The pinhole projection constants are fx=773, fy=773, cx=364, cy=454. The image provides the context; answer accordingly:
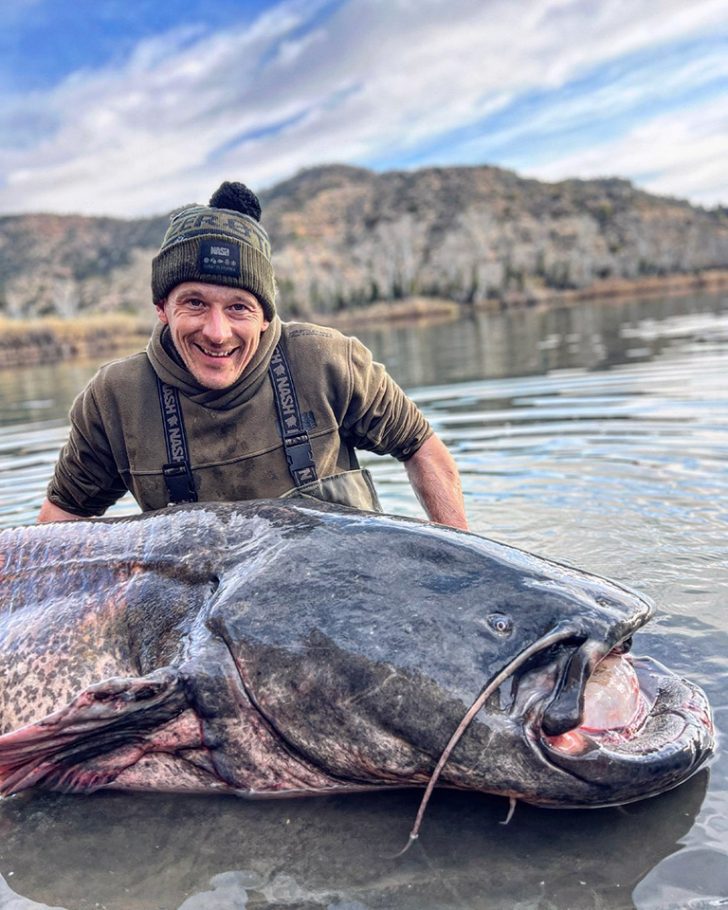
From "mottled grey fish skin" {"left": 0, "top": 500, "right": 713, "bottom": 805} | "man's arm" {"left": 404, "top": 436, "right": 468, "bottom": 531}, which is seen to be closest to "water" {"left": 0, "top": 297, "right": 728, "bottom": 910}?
"mottled grey fish skin" {"left": 0, "top": 500, "right": 713, "bottom": 805}

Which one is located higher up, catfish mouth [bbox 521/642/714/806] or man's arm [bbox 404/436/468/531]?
man's arm [bbox 404/436/468/531]

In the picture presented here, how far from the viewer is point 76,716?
7.16ft

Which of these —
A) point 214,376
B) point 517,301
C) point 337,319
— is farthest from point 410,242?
point 214,376

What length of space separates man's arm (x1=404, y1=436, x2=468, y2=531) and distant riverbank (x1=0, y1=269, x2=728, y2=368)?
34.0m

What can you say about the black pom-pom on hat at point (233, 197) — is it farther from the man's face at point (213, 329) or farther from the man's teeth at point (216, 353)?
the man's teeth at point (216, 353)

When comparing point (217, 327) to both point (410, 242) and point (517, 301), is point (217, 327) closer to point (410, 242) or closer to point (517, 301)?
point (517, 301)

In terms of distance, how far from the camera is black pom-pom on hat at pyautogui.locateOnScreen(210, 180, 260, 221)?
3596mm

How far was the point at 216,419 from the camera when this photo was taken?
350 centimetres

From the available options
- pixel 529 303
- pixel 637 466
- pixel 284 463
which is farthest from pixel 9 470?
pixel 529 303

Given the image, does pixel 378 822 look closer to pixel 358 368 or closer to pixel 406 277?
pixel 358 368

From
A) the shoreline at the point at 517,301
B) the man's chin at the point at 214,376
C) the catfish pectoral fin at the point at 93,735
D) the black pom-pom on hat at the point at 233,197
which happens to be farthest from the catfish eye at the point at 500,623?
the shoreline at the point at 517,301

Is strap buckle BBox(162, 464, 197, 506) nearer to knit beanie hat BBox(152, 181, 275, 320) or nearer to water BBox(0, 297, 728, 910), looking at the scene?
knit beanie hat BBox(152, 181, 275, 320)

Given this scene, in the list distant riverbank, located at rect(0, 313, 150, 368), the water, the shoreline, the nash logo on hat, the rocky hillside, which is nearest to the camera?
the water

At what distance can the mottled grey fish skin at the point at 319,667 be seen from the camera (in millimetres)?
2059
